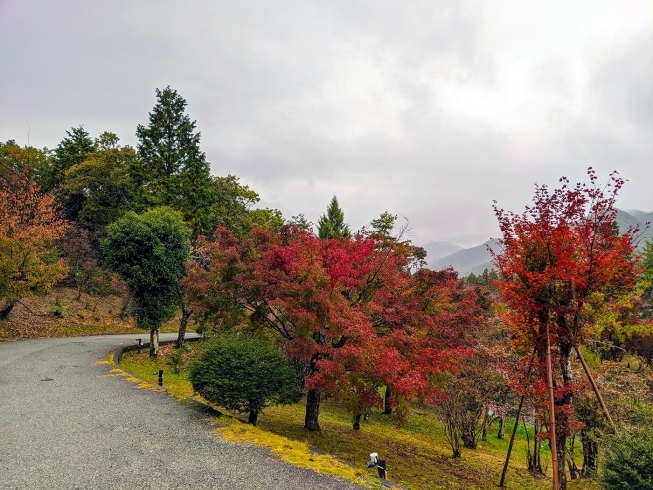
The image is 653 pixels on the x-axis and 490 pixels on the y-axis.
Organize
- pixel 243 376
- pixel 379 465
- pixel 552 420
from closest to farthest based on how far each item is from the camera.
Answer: pixel 552 420
pixel 379 465
pixel 243 376

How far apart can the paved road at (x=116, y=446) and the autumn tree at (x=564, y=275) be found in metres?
4.10

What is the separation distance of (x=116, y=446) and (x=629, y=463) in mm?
7769

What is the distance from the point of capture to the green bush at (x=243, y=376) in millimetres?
8039

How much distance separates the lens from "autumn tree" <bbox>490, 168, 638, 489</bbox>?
600 centimetres

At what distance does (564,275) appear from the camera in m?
5.95

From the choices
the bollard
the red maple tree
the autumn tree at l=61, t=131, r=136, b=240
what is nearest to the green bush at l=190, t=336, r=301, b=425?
the red maple tree

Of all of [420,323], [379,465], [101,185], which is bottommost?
[379,465]

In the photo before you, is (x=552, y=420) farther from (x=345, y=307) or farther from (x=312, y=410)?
(x=312, y=410)

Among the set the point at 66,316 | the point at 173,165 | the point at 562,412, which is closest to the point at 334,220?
the point at 173,165

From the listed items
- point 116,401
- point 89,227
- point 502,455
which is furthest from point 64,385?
point 89,227

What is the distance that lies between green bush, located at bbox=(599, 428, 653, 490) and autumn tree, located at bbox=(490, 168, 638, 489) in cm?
154

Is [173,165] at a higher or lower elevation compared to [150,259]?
higher

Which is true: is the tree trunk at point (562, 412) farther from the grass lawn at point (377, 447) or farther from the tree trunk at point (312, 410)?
the tree trunk at point (312, 410)

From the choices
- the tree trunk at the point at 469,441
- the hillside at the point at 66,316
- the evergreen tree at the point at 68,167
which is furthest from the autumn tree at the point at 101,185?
the tree trunk at the point at 469,441
